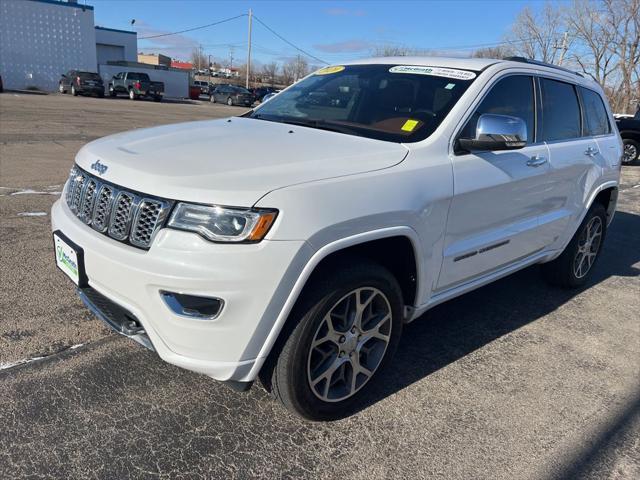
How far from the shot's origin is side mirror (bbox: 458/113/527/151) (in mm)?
2908

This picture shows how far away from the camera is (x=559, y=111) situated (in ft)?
13.5

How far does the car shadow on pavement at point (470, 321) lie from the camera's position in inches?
129

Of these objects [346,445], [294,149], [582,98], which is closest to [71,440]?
[346,445]

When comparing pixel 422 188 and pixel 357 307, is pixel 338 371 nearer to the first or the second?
pixel 357 307

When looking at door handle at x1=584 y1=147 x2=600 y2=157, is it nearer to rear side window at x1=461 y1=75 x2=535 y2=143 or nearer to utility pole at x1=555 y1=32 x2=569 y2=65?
rear side window at x1=461 y1=75 x2=535 y2=143

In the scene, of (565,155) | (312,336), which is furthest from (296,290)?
(565,155)

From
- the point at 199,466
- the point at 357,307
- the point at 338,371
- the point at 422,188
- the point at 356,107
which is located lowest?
the point at 199,466

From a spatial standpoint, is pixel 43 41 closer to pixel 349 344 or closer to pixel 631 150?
pixel 631 150

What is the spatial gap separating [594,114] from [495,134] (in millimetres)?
2416

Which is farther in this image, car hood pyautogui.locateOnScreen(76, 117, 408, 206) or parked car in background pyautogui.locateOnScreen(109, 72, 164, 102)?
parked car in background pyautogui.locateOnScreen(109, 72, 164, 102)

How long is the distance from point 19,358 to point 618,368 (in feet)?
12.6

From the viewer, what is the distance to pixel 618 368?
3555 mm

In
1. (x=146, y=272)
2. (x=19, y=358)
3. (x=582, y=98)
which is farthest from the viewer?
(x=582, y=98)

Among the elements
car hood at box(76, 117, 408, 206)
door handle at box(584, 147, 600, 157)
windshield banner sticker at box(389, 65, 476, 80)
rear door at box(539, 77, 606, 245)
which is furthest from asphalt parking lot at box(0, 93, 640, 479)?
windshield banner sticker at box(389, 65, 476, 80)
